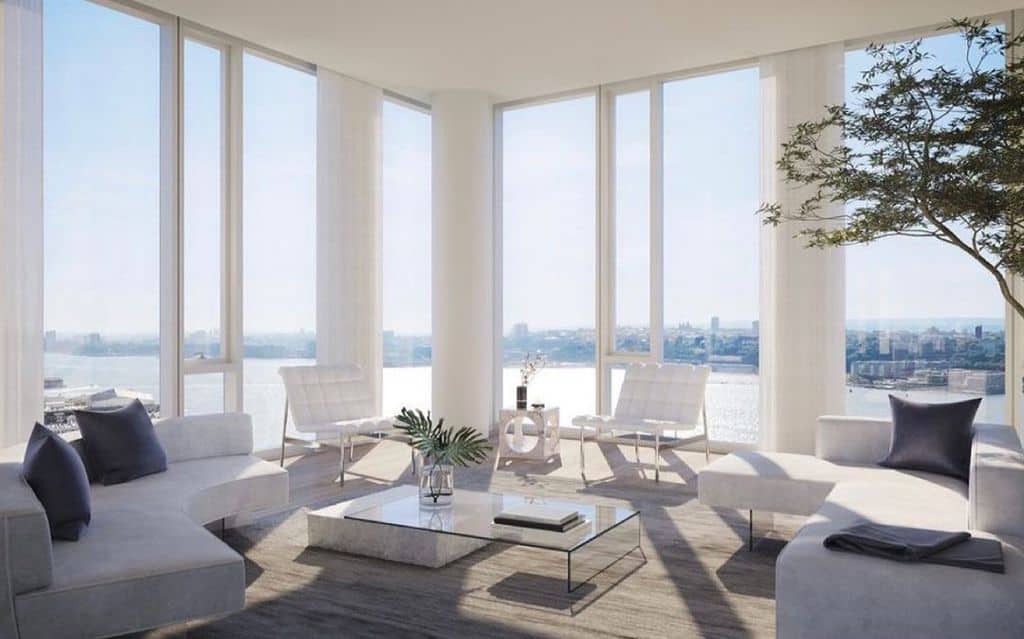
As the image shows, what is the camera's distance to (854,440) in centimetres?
486

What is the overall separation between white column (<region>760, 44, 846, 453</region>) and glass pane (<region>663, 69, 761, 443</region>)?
28cm

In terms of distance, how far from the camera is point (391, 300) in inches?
332

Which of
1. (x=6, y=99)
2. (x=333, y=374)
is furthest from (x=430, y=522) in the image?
(x=6, y=99)

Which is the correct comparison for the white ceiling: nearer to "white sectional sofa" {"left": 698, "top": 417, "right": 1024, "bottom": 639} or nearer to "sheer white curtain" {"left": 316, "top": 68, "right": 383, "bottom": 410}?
"sheer white curtain" {"left": 316, "top": 68, "right": 383, "bottom": 410}

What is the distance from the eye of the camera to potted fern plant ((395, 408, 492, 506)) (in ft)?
13.8

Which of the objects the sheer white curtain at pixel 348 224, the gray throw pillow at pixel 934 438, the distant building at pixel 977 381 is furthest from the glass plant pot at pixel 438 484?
the distant building at pixel 977 381

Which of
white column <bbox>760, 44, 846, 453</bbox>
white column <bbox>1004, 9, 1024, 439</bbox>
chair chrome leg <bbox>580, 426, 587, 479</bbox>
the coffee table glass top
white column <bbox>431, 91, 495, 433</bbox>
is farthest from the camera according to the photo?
white column <bbox>431, 91, 495, 433</bbox>

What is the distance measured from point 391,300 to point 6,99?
398cm

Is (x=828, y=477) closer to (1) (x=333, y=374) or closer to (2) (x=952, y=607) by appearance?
(2) (x=952, y=607)

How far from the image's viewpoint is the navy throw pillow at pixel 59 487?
3.06 m

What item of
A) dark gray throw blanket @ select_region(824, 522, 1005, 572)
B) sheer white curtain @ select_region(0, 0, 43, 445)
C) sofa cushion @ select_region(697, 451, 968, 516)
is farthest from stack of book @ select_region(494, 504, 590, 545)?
sheer white curtain @ select_region(0, 0, 43, 445)

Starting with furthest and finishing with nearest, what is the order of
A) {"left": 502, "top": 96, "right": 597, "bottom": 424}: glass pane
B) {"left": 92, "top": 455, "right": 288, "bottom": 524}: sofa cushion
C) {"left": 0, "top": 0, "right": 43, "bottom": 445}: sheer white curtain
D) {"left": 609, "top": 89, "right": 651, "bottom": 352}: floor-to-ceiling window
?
1. {"left": 502, "top": 96, "right": 597, "bottom": 424}: glass pane
2. {"left": 609, "top": 89, "right": 651, "bottom": 352}: floor-to-ceiling window
3. {"left": 0, "top": 0, "right": 43, "bottom": 445}: sheer white curtain
4. {"left": 92, "top": 455, "right": 288, "bottom": 524}: sofa cushion

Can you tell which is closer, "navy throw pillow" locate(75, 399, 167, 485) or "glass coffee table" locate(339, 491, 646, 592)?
"glass coffee table" locate(339, 491, 646, 592)

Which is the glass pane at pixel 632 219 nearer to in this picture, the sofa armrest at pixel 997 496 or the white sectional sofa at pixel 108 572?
the sofa armrest at pixel 997 496
